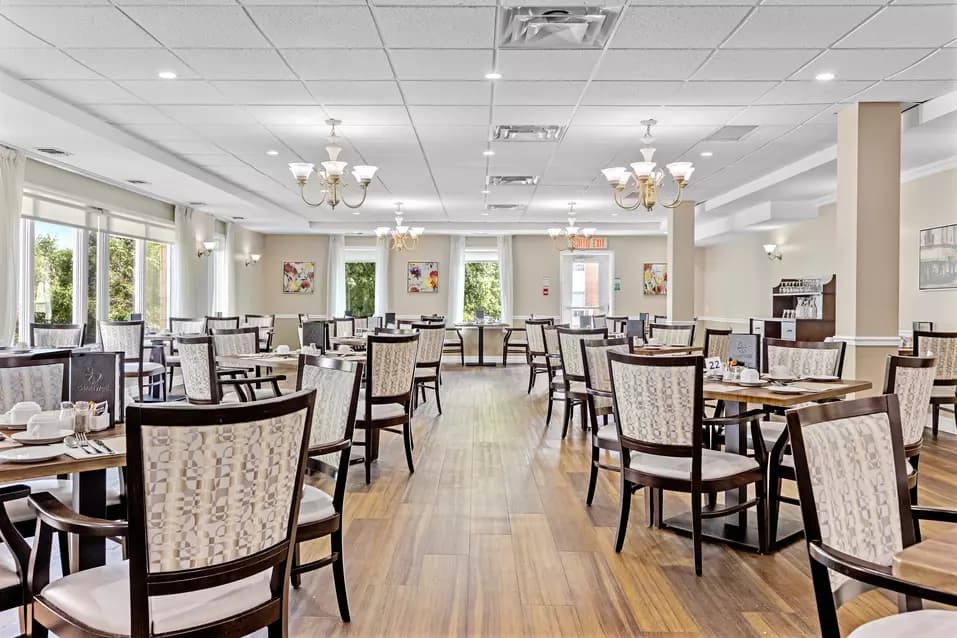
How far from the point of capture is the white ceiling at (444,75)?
12.5 ft

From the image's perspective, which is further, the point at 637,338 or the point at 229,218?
the point at 229,218

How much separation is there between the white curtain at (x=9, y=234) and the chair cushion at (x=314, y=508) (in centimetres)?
566

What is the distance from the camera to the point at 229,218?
39.0ft

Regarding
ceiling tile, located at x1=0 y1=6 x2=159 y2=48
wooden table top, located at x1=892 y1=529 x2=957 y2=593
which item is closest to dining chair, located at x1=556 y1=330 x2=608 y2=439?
ceiling tile, located at x1=0 y1=6 x2=159 y2=48

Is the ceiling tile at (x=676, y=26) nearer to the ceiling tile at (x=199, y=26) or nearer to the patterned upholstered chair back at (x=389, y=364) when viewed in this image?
the ceiling tile at (x=199, y=26)

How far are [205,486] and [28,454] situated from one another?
80cm

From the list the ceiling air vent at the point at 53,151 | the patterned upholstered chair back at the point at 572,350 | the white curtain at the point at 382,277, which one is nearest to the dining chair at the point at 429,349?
the patterned upholstered chair back at the point at 572,350

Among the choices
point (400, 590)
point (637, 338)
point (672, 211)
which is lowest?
point (400, 590)

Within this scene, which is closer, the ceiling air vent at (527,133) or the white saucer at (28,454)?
the white saucer at (28,454)

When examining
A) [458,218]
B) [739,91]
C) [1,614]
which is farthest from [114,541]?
[458,218]

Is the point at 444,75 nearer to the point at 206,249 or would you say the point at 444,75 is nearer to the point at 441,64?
the point at 441,64

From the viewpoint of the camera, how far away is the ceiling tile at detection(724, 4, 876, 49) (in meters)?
3.76

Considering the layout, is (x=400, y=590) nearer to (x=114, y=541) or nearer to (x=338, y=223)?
(x=114, y=541)

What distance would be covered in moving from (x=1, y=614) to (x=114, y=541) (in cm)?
59
